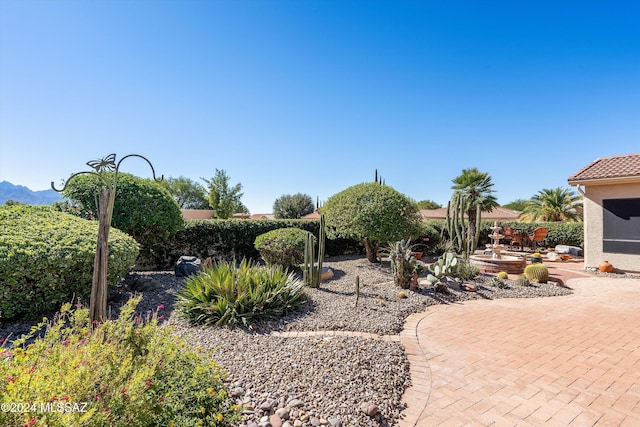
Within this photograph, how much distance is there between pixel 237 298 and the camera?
5305mm

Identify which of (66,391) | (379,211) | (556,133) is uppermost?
(556,133)

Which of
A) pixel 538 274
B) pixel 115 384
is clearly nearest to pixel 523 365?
pixel 115 384

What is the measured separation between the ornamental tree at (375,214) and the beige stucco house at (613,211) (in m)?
6.48

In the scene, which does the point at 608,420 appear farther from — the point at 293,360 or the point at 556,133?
the point at 556,133

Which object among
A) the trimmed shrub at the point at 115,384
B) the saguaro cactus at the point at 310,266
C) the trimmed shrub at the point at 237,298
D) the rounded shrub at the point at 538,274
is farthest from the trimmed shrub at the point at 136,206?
the rounded shrub at the point at 538,274

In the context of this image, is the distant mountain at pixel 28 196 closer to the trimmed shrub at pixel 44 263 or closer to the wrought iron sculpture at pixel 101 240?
the trimmed shrub at pixel 44 263

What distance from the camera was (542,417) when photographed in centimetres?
285

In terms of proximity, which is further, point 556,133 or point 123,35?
point 556,133

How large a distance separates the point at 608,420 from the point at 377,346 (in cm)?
235

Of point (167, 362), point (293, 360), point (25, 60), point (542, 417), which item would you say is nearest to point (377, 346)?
point (293, 360)

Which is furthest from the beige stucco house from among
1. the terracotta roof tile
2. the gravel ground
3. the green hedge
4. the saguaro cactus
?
the green hedge

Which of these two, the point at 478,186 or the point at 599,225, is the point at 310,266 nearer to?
the point at 599,225

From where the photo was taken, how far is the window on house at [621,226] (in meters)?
10.3

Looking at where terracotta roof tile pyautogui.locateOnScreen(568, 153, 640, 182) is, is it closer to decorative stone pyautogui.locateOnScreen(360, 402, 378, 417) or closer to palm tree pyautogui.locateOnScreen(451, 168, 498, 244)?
palm tree pyautogui.locateOnScreen(451, 168, 498, 244)
